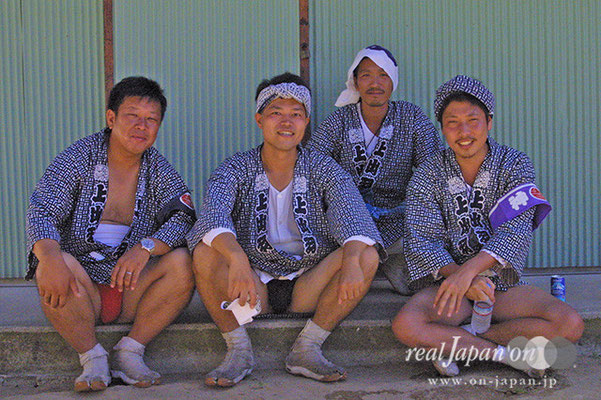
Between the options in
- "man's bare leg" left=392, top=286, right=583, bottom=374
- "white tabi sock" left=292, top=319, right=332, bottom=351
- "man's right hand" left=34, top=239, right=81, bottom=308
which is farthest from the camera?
"white tabi sock" left=292, top=319, right=332, bottom=351

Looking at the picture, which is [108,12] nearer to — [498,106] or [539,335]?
[498,106]

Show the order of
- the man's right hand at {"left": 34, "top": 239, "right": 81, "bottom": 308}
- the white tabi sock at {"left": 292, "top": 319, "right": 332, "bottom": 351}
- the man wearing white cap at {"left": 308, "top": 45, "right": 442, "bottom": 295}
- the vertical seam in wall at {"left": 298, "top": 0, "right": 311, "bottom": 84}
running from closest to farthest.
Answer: the man's right hand at {"left": 34, "top": 239, "right": 81, "bottom": 308}, the white tabi sock at {"left": 292, "top": 319, "right": 332, "bottom": 351}, the man wearing white cap at {"left": 308, "top": 45, "right": 442, "bottom": 295}, the vertical seam in wall at {"left": 298, "top": 0, "right": 311, "bottom": 84}

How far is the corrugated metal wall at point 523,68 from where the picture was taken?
468 centimetres

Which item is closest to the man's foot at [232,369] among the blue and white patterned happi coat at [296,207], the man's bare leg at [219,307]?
the man's bare leg at [219,307]

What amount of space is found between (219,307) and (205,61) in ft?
6.89

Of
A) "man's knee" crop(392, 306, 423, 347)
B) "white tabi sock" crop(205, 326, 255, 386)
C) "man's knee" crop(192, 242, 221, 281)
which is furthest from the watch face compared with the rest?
"man's knee" crop(392, 306, 423, 347)

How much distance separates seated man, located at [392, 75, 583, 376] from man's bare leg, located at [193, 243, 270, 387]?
76cm

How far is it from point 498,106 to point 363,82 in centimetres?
123

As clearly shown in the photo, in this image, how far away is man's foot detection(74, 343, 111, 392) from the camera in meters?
2.93

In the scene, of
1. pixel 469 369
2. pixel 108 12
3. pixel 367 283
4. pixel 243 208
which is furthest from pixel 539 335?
pixel 108 12

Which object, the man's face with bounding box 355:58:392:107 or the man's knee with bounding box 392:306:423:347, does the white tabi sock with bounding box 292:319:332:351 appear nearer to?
the man's knee with bounding box 392:306:423:347

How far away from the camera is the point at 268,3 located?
4.59m

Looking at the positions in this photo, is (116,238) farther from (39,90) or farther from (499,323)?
(499,323)

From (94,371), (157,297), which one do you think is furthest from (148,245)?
(94,371)
